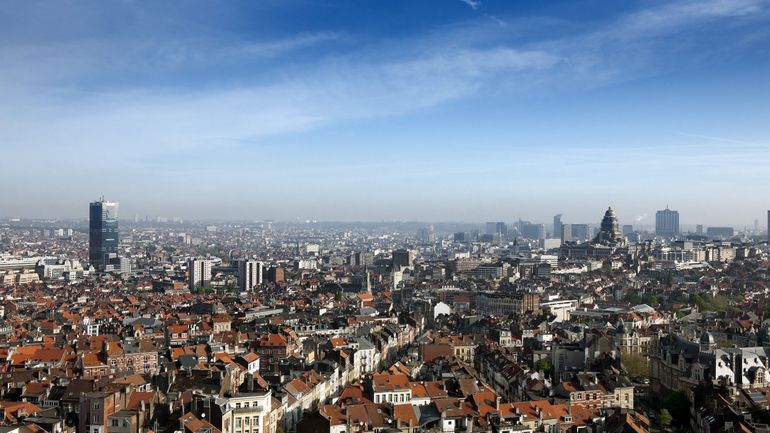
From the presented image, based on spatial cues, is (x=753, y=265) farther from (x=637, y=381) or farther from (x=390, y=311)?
(x=637, y=381)

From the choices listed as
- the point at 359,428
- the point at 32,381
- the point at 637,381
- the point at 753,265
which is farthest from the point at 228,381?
the point at 753,265

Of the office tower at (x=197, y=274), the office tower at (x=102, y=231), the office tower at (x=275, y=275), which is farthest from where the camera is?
the office tower at (x=102, y=231)

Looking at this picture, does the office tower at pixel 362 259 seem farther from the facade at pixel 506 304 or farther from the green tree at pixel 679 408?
the green tree at pixel 679 408

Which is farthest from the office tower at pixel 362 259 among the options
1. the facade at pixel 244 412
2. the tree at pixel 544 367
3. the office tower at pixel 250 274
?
the facade at pixel 244 412

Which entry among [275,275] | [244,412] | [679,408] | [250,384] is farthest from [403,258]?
[244,412]

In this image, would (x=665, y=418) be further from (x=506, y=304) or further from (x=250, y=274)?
(x=250, y=274)

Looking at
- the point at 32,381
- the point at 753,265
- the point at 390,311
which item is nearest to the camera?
the point at 32,381
